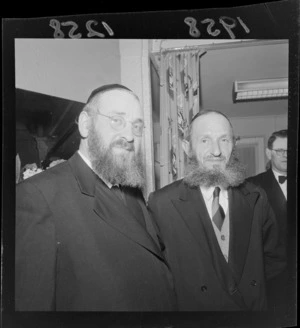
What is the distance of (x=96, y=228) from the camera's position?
1578mm

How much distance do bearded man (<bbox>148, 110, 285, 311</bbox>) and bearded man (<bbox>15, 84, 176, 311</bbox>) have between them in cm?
6

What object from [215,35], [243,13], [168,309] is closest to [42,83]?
[215,35]

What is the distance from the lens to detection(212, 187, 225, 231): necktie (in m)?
1.64

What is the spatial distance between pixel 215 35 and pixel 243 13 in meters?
0.12

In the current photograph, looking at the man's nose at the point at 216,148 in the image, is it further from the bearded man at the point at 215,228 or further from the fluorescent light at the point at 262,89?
the fluorescent light at the point at 262,89

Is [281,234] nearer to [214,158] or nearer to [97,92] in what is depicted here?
[214,158]

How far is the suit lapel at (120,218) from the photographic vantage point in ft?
5.20

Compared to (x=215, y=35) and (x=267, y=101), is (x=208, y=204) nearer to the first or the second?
(x=267, y=101)

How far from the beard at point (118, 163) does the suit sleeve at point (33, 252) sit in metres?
0.21

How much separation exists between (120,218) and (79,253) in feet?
0.55

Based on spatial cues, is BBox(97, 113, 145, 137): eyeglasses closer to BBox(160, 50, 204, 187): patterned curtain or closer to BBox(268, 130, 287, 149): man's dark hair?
BBox(160, 50, 204, 187): patterned curtain

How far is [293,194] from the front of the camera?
1.66m

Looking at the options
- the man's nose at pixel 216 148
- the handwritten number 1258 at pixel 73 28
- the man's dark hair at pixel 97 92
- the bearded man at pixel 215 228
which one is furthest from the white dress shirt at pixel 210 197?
the handwritten number 1258 at pixel 73 28

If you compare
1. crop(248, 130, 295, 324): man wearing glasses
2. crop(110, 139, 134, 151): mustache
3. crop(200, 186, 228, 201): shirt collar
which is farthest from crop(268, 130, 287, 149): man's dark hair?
crop(110, 139, 134, 151): mustache
